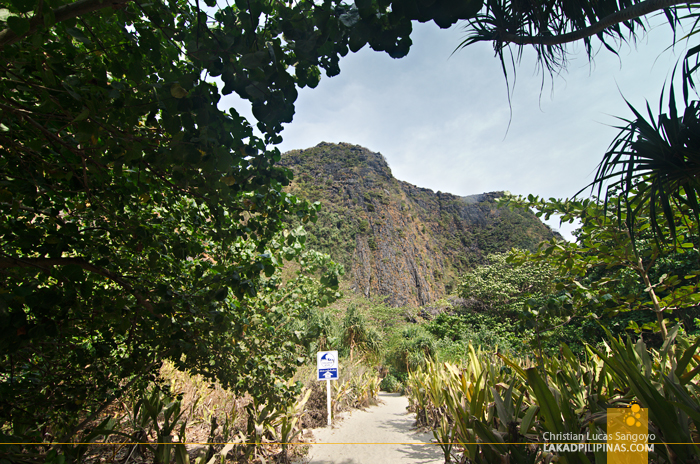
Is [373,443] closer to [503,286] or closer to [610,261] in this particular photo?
[610,261]

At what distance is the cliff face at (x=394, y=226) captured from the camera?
134 feet

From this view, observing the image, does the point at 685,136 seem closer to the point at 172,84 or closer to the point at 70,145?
the point at 172,84

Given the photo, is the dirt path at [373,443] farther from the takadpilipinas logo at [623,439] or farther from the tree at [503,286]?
the tree at [503,286]

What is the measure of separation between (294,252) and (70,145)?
1.17 m

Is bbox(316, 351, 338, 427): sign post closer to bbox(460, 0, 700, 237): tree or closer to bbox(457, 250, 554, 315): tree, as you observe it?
bbox(460, 0, 700, 237): tree

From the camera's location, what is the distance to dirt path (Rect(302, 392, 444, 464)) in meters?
3.52

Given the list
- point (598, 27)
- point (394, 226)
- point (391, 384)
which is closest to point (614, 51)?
point (598, 27)

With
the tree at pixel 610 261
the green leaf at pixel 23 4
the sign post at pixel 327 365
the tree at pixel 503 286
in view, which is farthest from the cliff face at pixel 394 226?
the green leaf at pixel 23 4

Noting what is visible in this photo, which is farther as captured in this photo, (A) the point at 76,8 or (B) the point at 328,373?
(B) the point at 328,373

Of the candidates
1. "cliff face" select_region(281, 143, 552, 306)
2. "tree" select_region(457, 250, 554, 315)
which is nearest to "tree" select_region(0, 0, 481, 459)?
"tree" select_region(457, 250, 554, 315)

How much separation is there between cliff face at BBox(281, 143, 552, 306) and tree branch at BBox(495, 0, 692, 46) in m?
35.1

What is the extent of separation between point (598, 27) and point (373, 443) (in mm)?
4935

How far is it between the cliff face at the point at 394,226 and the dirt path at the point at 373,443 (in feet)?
101

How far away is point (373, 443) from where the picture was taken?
422 centimetres
